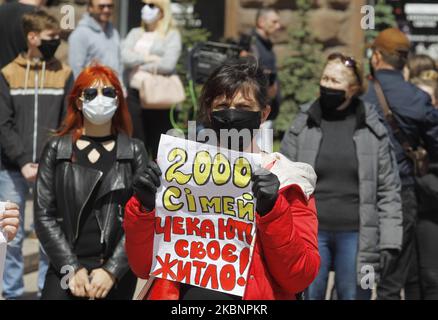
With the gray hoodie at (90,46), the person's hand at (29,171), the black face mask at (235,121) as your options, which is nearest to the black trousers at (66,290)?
the person's hand at (29,171)

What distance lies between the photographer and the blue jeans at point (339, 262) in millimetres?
6535

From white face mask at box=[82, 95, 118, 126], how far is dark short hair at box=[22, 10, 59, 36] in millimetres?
1856

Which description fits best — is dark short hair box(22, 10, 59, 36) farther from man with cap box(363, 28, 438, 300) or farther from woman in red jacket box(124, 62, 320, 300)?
woman in red jacket box(124, 62, 320, 300)

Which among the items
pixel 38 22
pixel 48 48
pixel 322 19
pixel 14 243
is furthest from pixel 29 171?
pixel 322 19

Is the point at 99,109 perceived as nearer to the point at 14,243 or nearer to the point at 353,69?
the point at 353,69

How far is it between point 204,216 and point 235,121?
35cm

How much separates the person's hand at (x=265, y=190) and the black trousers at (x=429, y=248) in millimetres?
4067

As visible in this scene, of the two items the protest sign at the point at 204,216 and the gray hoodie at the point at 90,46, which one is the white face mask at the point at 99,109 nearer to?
the protest sign at the point at 204,216

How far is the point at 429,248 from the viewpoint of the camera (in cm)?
747

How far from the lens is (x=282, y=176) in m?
3.83

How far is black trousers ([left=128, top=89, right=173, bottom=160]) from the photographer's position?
9.32 m

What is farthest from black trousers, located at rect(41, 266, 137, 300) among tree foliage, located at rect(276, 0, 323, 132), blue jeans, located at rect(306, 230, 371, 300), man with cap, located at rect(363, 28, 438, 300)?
tree foliage, located at rect(276, 0, 323, 132)
